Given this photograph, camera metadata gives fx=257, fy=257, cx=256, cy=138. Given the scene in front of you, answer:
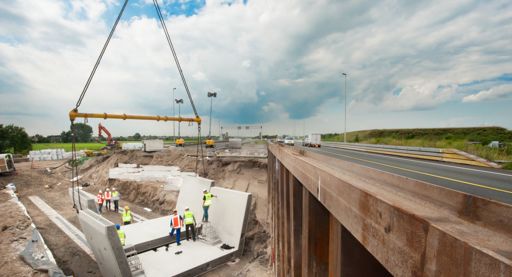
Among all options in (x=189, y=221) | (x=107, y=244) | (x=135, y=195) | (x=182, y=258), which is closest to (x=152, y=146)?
(x=135, y=195)

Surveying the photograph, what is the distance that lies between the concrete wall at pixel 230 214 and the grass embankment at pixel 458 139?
14.3 metres

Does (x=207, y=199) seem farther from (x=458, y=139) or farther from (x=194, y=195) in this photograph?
(x=458, y=139)

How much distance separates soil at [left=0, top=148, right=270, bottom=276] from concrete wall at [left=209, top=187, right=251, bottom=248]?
4.94ft

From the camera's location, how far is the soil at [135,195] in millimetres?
14070

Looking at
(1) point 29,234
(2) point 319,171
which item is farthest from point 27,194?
(2) point 319,171

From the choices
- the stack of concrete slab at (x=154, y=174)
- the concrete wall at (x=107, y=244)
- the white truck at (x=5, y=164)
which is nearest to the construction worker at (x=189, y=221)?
the concrete wall at (x=107, y=244)

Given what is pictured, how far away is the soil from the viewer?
14.1 metres

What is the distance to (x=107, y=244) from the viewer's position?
10453mm

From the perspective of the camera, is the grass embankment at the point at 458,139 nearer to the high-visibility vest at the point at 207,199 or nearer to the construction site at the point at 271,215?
the construction site at the point at 271,215

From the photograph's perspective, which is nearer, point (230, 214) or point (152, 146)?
point (230, 214)

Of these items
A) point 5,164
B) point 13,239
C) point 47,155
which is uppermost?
point 5,164

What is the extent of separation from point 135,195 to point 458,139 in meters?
42.0

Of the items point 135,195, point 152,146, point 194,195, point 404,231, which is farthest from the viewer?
point 152,146

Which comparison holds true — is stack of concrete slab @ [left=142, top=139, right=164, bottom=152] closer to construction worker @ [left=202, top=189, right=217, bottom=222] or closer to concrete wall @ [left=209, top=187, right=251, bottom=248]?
concrete wall @ [left=209, top=187, right=251, bottom=248]
